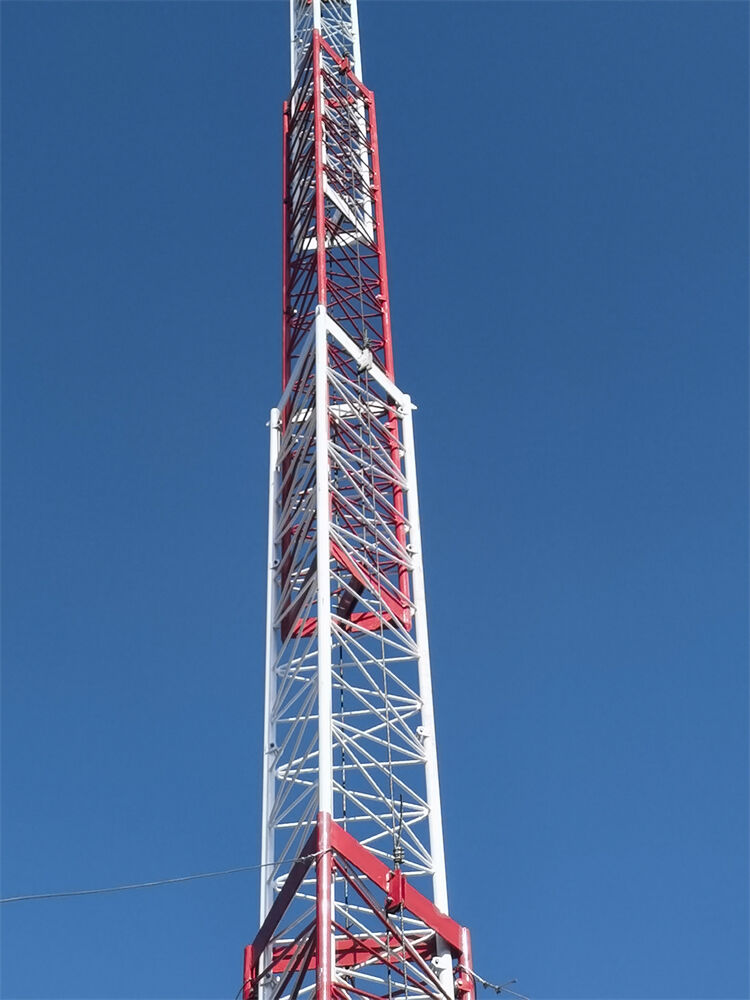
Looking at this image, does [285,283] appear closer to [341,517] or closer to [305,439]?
[305,439]

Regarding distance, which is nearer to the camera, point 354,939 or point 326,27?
point 354,939

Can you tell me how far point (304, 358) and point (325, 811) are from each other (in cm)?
1639

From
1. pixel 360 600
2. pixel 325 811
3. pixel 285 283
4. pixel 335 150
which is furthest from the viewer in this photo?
pixel 335 150

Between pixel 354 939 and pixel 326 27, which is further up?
pixel 326 27

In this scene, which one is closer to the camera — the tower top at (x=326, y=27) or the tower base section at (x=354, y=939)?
the tower base section at (x=354, y=939)

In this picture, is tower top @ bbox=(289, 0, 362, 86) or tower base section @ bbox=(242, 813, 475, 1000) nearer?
tower base section @ bbox=(242, 813, 475, 1000)

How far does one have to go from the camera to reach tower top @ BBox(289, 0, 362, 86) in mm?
52678

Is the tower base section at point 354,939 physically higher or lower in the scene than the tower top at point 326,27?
lower

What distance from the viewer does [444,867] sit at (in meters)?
33.5

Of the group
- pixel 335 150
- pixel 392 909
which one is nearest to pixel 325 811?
pixel 392 909

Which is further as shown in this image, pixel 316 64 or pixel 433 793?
pixel 316 64

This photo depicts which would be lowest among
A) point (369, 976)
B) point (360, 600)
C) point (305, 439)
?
point (369, 976)

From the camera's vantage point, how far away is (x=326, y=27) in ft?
175

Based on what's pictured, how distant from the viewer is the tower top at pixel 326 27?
173 feet
